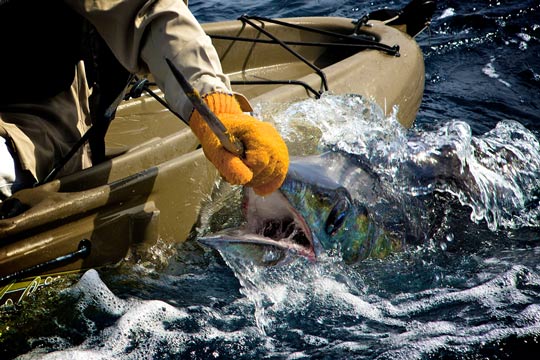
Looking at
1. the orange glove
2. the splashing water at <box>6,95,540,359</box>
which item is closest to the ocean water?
the splashing water at <box>6,95,540,359</box>

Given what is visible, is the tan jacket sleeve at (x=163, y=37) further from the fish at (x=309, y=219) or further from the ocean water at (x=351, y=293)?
the ocean water at (x=351, y=293)

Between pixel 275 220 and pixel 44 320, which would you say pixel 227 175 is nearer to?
pixel 275 220

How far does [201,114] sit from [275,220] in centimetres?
69

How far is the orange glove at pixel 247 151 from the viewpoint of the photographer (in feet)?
8.00

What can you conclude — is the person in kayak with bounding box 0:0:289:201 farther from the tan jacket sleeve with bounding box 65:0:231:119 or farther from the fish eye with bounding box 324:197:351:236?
the fish eye with bounding box 324:197:351:236

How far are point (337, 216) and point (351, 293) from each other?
48 cm

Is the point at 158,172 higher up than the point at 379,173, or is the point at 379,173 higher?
the point at 158,172

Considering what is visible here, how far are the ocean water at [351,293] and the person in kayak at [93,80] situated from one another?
0.63 metres

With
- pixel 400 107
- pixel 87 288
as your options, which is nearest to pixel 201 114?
pixel 87 288

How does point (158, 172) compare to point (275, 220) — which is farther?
point (158, 172)

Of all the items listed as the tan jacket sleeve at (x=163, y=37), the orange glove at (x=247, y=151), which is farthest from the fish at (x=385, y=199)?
the tan jacket sleeve at (x=163, y=37)

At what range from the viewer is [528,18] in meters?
7.16

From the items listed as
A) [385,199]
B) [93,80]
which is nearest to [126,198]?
[93,80]

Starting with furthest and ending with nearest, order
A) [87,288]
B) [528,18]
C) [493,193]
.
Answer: [528,18] → [493,193] → [87,288]
